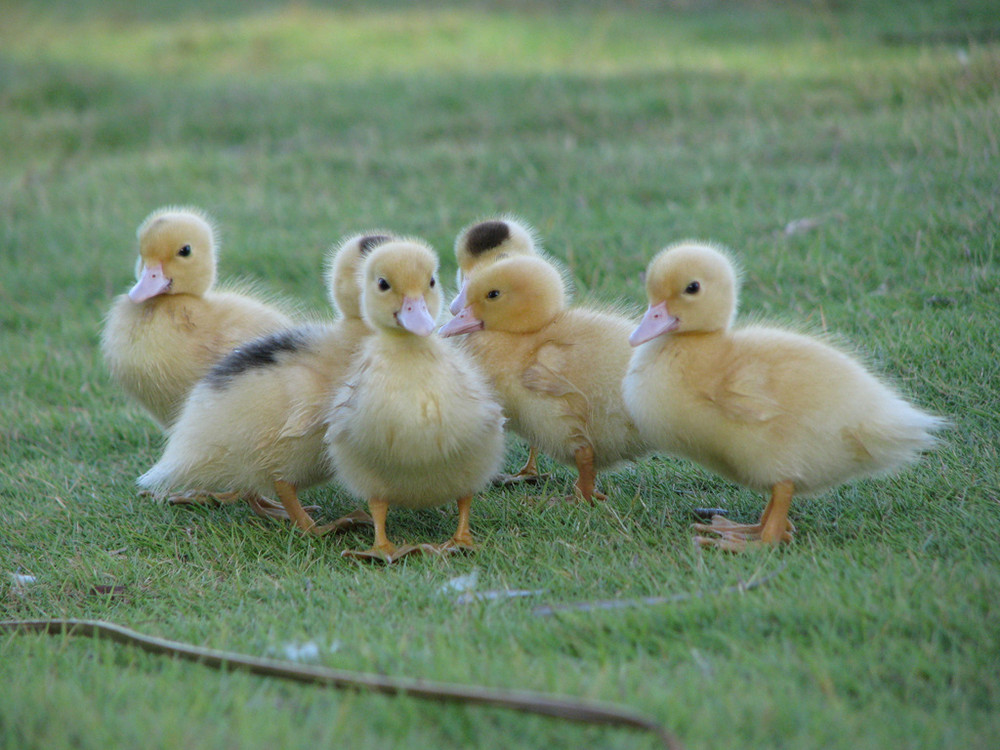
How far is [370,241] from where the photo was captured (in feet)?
14.7

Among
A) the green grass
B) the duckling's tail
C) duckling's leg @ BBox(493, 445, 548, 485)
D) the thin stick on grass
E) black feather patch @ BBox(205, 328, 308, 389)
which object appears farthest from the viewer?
duckling's leg @ BBox(493, 445, 548, 485)

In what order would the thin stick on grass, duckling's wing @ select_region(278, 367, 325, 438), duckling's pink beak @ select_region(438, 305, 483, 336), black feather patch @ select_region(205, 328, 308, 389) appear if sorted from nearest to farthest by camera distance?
the thin stick on grass < duckling's wing @ select_region(278, 367, 325, 438) < black feather patch @ select_region(205, 328, 308, 389) < duckling's pink beak @ select_region(438, 305, 483, 336)

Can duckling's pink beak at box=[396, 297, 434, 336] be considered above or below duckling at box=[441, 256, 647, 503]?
above

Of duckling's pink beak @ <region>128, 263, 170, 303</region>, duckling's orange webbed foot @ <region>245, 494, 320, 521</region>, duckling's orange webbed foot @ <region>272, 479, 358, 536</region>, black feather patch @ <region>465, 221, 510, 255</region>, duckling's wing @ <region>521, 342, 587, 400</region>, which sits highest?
black feather patch @ <region>465, 221, 510, 255</region>

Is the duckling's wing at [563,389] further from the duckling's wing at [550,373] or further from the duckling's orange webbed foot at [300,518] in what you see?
the duckling's orange webbed foot at [300,518]

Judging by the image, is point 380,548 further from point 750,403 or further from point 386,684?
point 750,403

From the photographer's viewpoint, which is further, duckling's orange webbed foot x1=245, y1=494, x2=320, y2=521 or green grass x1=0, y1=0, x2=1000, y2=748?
duckling's orange webbed foot x1=245, y1=494, x2=320, y2=521

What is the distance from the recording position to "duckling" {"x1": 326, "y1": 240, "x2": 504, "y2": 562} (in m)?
3.65

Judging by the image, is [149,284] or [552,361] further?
[149,284]

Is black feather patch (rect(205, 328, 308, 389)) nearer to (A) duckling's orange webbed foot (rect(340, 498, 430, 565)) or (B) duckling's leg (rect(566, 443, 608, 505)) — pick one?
(A) duckling's orange webbed foot (rect(340, 498, 430, 565))

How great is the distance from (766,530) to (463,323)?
Result: 154 centimetres

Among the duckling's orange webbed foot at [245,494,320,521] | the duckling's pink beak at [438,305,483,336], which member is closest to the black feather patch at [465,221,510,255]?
the duckling's pink beak at [438,305,483,336]

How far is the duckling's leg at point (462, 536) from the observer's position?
12.4 feet

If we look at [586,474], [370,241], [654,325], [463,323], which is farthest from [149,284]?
[654,325]
